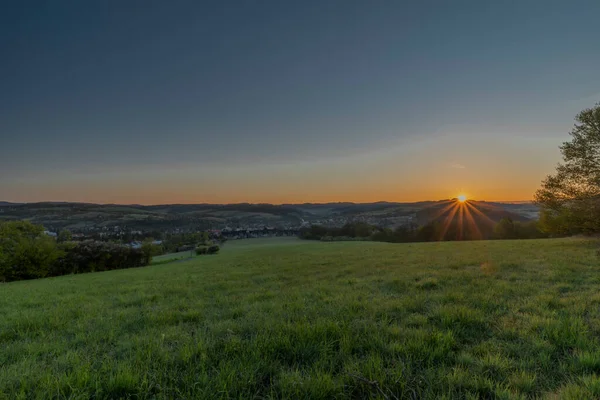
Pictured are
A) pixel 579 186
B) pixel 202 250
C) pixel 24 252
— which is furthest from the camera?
pixel 202 250

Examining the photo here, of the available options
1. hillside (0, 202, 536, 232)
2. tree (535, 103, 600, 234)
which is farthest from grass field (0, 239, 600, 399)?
hillside (0, 202, 536, 232)

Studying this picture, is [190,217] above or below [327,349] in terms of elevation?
below

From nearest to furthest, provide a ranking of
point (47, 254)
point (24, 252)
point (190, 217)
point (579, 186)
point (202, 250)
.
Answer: point (579, 186) → point (24, 252) → point (47, 254) → point (202, 250) → point (190, 217)

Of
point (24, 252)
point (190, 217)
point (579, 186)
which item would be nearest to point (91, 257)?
point (24, 252)

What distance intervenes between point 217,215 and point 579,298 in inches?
6969

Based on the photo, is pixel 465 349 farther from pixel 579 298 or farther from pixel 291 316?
pixel 579 298

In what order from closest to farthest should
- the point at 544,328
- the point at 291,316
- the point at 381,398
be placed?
the point at 381,398 → the point at 544,328 → the point at 291,316

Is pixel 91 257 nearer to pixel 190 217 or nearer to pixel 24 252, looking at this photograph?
pixel 24 252

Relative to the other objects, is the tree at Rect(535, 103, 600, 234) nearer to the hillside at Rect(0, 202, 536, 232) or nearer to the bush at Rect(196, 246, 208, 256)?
the bush at Rect(196, 246, 208, 256)

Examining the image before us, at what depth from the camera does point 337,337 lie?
13.6ft

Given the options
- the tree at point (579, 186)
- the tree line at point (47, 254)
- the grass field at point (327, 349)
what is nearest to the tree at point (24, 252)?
the tree line at point (47, 254)

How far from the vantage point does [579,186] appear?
20234 millimetres

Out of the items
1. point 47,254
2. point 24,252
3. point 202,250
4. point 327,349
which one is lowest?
point 202,250

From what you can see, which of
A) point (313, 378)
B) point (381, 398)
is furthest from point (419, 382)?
point (313, 378)
